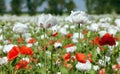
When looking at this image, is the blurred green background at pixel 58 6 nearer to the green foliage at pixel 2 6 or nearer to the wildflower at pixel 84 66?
the green foliage at pixel 2 6

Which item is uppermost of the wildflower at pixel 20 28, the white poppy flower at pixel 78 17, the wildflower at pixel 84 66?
the white poppy flower at pixel 78 17

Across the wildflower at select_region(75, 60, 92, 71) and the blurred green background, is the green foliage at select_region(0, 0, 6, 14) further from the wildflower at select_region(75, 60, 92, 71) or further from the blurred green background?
the wildflower at select_region(75, 60, 92, 71)

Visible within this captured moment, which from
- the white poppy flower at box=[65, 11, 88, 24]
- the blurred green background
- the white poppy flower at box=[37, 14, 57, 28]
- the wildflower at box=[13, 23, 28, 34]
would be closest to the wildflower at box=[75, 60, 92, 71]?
the white poppy flower at box=[37, 14, 57, 28]

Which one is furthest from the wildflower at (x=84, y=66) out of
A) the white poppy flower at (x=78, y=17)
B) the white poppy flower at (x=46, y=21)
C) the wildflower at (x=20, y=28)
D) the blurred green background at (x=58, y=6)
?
the blurred green background at (x=58, y=6)

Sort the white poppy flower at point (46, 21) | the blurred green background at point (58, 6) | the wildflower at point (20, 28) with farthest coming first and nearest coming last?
the blurred green background at point (58, 6) < the wildflower at point (20, 28) < the white poppy flower at point (46, 21)

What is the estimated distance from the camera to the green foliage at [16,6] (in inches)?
2260

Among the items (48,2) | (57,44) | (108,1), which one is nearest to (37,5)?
(48,2)

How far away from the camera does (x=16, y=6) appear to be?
58.8 metres

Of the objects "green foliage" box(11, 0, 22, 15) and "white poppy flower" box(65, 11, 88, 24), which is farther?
"green foliage" box(11, 0, 22, 15)

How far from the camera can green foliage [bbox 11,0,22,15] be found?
188ft

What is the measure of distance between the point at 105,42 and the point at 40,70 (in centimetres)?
91

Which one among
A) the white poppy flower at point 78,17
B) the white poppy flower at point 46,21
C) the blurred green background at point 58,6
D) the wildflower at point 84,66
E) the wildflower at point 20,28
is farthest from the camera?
the blurred green background at point 58,6

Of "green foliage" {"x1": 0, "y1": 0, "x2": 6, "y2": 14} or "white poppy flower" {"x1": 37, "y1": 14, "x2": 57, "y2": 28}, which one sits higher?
"white poppy flower" {"x1": 37, "y1": 14, "x2": 57, "y2": 28}

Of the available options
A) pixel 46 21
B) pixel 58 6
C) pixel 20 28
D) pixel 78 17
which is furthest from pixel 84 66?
pixel 58 6
